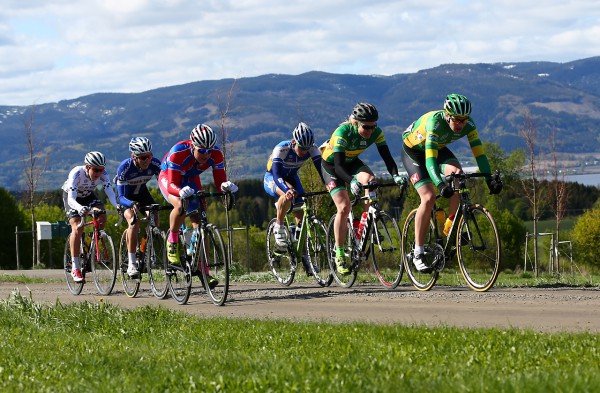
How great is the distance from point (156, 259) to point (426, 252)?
4399 millimetres

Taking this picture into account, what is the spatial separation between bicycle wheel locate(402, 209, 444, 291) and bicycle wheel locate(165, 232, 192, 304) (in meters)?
2.96

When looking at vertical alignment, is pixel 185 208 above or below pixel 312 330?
above

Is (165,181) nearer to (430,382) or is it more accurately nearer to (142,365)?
(142,365)

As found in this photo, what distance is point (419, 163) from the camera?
13867mm

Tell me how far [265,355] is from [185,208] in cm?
641

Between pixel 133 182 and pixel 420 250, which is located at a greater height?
pixel 133 182

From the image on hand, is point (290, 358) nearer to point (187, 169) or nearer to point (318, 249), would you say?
point (187, 169)

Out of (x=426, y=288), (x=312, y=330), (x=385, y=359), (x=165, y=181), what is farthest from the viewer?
(x=165, y=181)

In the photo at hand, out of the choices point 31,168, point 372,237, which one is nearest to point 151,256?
point 372,237

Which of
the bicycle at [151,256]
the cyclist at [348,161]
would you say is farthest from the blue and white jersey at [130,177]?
the cyclist at [348,161]

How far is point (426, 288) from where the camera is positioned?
14258 mm

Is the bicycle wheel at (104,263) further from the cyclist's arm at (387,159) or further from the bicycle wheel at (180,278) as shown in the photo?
the cyclist's arm at (387,159)

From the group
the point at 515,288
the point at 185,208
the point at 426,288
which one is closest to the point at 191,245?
the point at 185,208

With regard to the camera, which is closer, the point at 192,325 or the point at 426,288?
the point at 192,325
